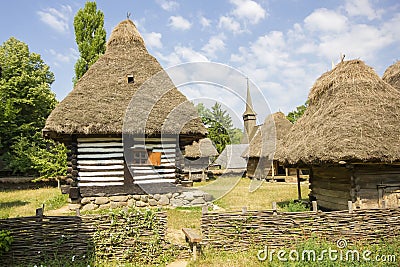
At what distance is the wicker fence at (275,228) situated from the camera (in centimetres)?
611

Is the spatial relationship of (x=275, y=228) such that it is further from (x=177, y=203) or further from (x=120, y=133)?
(x=120, y=133)

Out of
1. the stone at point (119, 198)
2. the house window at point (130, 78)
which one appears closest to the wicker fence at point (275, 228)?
the stone at point (119, 198)

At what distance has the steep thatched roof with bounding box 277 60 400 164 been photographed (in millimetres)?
7941

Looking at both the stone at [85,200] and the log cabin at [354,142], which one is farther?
the stone at [85,200]

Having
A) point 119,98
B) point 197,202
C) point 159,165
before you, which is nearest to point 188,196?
point 197,202

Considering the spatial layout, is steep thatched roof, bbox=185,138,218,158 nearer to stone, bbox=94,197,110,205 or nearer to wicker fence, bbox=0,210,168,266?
stone, bbox=94,197,110,205

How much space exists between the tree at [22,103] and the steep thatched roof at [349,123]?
16.4 m

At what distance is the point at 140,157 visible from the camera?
11.6 meters

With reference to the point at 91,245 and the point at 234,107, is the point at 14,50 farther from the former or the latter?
the point at 91,245

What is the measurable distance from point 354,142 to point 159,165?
6.85 metres

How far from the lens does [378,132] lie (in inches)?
323

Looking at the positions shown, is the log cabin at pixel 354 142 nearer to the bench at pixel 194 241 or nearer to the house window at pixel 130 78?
the bench at pixel 194 241

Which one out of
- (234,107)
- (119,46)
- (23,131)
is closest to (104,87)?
(119,46)

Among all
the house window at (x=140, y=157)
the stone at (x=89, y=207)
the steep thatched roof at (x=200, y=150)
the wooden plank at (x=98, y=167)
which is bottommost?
the stone at (x=89, y=207)
